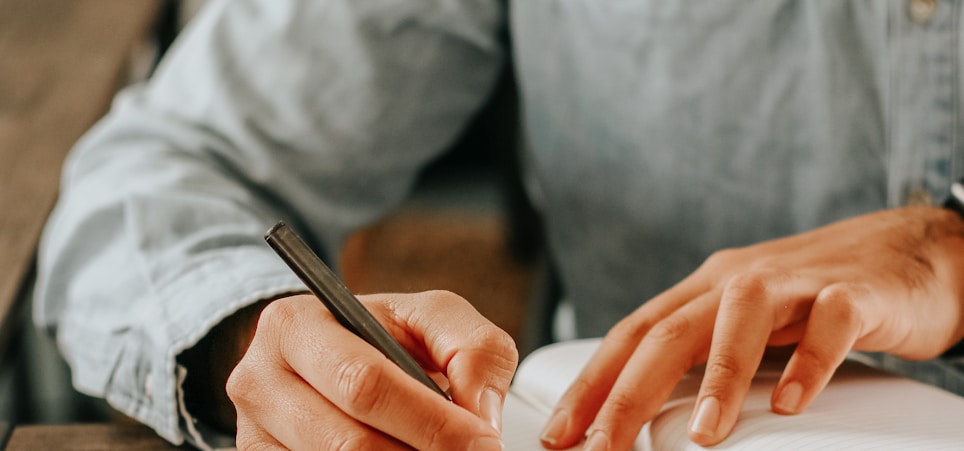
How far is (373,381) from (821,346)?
152mm

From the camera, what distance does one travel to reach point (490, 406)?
7.7 inches

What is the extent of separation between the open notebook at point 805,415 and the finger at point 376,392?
58 mm

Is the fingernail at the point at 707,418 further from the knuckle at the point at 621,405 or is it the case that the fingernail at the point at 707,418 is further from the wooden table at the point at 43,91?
the wooden table at the point at 43,91

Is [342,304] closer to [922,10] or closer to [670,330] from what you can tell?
[670,330]

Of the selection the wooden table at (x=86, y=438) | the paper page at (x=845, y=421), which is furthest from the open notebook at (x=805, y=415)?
the wooden table at (x=86, y=438)

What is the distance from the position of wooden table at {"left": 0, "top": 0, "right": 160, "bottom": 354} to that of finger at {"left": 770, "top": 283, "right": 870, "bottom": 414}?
0.31 m

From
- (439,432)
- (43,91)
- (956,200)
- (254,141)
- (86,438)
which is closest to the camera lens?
(439,432)

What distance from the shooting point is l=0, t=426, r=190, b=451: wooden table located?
0.28 metres

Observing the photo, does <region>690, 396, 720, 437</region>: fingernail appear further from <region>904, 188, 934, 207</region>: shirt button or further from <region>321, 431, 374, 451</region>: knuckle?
<region>904, 188, 934, 207</region>: shirt button

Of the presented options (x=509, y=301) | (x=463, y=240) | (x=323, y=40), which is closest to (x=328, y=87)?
(x=323, y=40)

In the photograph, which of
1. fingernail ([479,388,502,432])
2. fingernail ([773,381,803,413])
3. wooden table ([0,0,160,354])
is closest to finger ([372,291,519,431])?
fingernail ([479,388,502,432])

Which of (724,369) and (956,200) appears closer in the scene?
(724,369)

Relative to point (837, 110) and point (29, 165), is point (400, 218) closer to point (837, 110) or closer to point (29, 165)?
A: point (29, 165)

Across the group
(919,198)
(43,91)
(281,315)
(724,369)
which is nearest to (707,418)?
(724,369)
